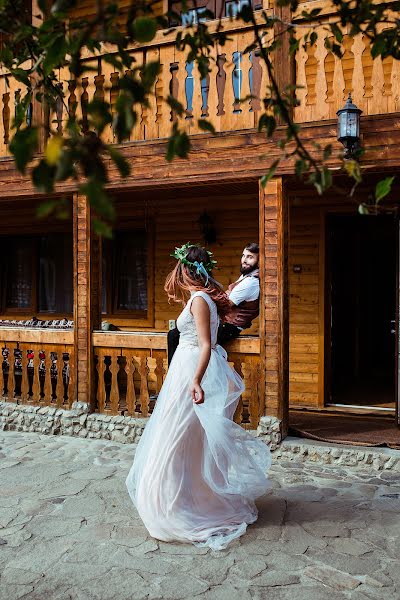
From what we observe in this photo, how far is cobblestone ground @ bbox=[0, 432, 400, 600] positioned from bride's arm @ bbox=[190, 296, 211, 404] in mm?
1003

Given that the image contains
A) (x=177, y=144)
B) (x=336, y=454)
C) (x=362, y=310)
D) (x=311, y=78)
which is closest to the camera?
(x=177, y=144)

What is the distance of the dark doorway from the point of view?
8.56 metres

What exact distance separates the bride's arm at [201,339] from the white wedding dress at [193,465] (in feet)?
0.20

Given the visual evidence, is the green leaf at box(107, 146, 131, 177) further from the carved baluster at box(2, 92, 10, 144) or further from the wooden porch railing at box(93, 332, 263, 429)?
the carved baluster at box(2, 92, 10, 144)

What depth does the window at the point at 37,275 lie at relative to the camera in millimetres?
9938

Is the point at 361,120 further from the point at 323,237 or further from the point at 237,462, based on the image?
the point at 237,462

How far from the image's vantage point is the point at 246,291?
625cm

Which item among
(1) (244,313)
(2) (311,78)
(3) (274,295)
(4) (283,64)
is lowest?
(1) (244,313)

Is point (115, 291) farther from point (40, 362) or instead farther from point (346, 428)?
point (346, 428)

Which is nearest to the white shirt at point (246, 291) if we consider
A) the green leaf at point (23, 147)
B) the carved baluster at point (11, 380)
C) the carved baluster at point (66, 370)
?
the carved baluster at point (66, 370)

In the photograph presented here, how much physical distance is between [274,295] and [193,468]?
2429 mm

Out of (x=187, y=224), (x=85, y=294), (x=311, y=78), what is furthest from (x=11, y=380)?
(x=311, y=78)

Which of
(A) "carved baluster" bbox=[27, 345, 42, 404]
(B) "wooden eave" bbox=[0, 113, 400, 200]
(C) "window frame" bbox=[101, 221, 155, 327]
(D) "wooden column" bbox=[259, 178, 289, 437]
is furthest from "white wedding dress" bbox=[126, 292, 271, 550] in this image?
(C) "window frame" bbox=[101, 221, 155, 327]

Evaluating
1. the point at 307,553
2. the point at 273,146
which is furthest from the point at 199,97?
the point at 307,553
